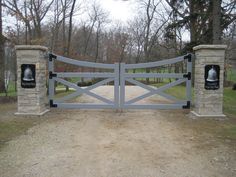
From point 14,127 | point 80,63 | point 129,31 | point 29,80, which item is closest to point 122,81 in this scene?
point 80,63

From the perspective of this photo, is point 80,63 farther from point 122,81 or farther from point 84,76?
point 122,81

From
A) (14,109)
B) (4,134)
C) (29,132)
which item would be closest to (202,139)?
(29,132)

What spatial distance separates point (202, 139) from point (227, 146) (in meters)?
0.56

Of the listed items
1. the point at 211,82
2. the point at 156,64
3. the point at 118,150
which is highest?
the point at 156,64

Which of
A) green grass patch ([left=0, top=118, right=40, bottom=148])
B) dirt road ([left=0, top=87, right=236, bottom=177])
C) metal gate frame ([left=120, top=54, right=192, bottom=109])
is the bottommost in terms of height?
dirt road ([left=0, top=87, right=236, bottom=177])

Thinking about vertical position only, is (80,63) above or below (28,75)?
above

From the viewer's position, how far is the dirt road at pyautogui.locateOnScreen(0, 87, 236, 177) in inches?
147

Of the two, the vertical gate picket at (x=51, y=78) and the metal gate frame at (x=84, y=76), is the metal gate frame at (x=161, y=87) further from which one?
the vertical gate picket at (x=51, y=78)

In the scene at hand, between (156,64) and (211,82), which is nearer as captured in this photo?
(211,82)

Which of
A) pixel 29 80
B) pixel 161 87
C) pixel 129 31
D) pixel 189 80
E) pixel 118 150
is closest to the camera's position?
pixel 118 150

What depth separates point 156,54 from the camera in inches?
1206

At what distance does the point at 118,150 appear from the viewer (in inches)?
182

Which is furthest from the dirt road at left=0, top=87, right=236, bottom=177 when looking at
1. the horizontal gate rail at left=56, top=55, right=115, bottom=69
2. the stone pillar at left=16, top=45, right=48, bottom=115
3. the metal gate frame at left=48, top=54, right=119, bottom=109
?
the horizontal gate rail at left=56, top=55, right=115, bottom=69

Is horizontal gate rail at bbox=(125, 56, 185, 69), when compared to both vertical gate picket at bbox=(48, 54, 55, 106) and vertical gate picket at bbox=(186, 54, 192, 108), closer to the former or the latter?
vertical gate picket at bbox=(186, 54, 192, 108)
